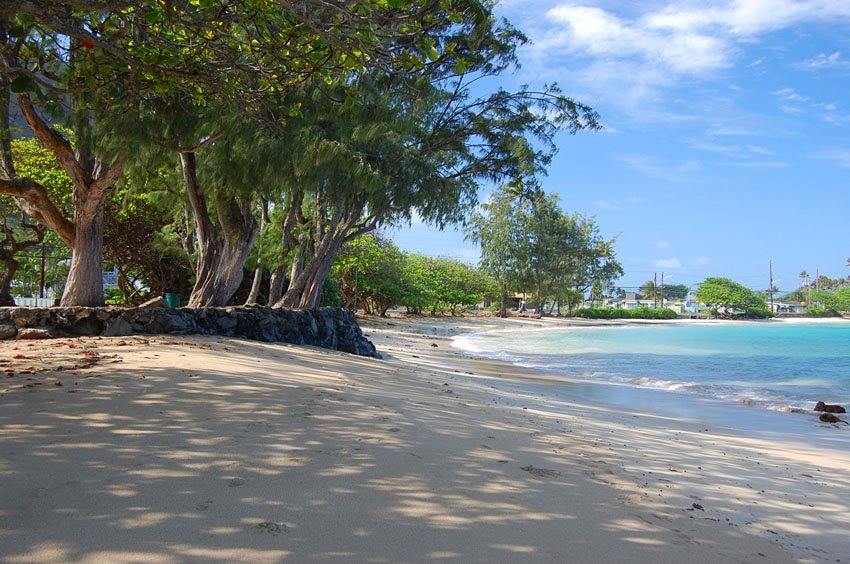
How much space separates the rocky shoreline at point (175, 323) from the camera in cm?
859

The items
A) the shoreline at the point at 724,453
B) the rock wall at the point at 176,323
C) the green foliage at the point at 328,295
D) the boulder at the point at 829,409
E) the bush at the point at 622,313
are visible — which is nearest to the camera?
the shoreline at the point at 724,453

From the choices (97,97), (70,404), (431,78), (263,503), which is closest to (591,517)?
(263,503)

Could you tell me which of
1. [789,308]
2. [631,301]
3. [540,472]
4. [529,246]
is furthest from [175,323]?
[631,301]

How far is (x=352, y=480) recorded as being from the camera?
10.7 feet

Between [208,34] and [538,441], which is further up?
[208,34]

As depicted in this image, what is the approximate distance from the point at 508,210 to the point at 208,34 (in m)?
43.5

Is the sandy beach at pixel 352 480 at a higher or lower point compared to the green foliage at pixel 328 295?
lower

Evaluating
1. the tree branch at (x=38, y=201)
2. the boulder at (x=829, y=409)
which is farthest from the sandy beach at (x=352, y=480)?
the tree branch at (x=38, y=201)

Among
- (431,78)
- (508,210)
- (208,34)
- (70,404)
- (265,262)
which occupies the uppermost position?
(508,210)

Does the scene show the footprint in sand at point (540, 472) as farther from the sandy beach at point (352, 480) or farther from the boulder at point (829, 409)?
the boulder at point (829, 409)

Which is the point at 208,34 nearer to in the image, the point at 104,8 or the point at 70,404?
the point at 104,8

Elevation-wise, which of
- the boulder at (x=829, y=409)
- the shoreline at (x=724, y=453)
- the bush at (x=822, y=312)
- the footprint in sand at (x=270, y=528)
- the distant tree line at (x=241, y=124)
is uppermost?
the distant tree line at (x=241, y=124)

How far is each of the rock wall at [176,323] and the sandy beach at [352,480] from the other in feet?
8.76

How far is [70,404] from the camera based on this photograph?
14.1 ft
